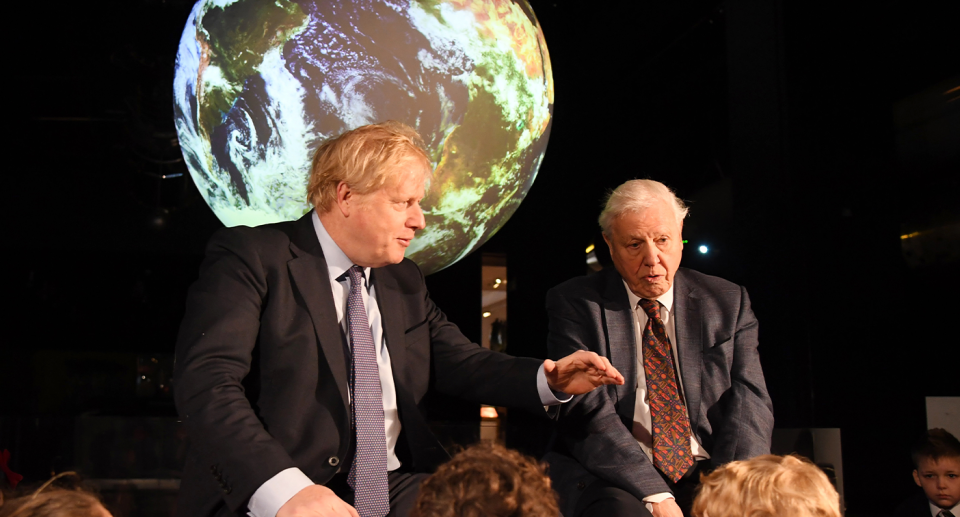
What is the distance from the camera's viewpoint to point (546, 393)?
2.02 meters

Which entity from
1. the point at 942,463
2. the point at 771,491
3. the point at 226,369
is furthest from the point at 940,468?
the point at 226,369

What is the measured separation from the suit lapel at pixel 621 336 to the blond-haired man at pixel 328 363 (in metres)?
0.34

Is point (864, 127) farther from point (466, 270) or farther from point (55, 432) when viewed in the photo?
point (55, 432)

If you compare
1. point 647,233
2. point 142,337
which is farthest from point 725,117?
point 142,337

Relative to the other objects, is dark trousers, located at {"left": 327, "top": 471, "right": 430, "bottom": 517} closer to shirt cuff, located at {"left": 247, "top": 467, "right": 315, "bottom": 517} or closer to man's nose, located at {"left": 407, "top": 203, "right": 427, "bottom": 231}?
shirt cuff, located at {"left": 247, "top": 467, "right": 315, "bottom": 517}

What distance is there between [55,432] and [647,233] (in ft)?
10.7

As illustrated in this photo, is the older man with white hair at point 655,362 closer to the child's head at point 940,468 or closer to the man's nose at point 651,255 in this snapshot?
the man's nose at point 651,255

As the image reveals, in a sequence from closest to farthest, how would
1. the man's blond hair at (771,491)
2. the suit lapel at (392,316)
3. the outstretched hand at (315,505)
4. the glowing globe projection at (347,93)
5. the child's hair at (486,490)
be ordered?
the child's hair at (486,490) → the man's blond hair at (771,491) → the outstretched hand at (315,505) → the suit lapel at (392,316) → the glowing globe projection at (347,93)

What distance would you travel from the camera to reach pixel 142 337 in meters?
5.05

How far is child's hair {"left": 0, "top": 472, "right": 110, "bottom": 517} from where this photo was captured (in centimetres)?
108

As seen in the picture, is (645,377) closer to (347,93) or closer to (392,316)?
(392,316)

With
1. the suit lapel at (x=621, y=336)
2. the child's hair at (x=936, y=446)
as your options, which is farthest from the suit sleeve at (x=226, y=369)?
the child's hair at (x=936, y=446)

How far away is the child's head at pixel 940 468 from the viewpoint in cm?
307

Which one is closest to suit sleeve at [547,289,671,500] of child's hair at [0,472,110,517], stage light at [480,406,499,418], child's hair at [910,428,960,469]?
child's hair at [0,472,110,517]
